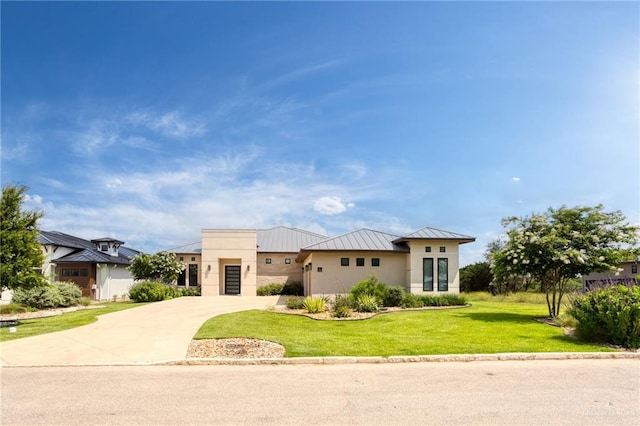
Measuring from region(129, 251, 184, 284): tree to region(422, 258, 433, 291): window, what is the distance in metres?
16.5

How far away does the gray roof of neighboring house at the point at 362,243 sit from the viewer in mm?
23719

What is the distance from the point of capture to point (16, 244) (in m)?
16.1

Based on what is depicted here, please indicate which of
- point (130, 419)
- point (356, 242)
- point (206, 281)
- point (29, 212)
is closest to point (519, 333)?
point (130, 419)

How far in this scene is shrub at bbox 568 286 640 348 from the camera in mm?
10781

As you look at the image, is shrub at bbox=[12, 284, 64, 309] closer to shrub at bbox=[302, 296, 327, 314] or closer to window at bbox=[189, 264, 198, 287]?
window at bbox=[189, 264, 198, 287]

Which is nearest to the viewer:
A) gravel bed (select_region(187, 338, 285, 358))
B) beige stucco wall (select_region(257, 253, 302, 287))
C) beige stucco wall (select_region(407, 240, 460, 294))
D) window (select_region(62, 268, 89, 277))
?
gravel bed (select_region(187, 338, 285, 358))

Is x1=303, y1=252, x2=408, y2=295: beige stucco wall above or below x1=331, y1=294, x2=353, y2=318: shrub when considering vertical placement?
above

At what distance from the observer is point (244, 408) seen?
246 inches

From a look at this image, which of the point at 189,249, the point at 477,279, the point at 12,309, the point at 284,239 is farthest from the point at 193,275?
the point at 477,279

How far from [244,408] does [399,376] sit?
3158 millimetres

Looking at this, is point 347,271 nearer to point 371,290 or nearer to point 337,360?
point 371,290

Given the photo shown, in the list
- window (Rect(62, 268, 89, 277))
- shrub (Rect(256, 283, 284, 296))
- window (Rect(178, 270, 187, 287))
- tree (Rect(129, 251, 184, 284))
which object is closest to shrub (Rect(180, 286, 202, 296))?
tree (Rect(129, 251, 184, 284))

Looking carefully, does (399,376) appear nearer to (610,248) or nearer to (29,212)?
(610,248)

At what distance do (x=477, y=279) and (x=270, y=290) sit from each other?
15651 mm
